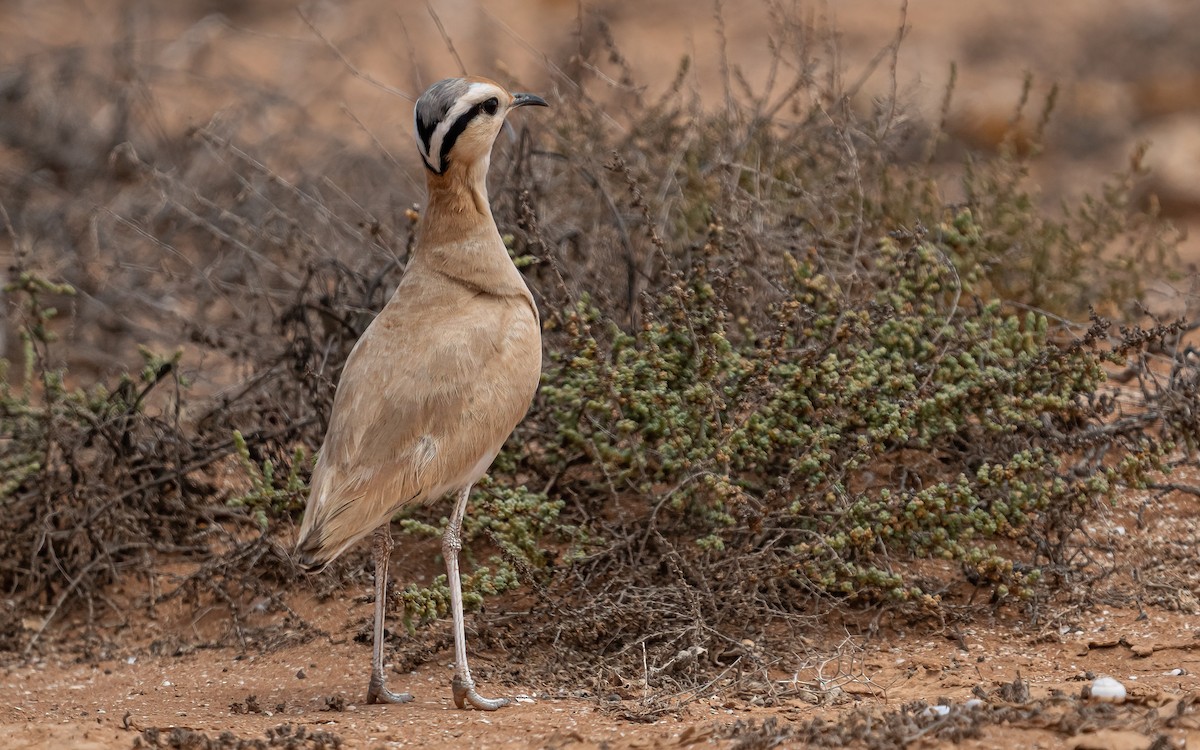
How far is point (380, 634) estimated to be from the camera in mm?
4289

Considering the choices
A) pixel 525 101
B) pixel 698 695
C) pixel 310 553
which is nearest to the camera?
pixel 310 553

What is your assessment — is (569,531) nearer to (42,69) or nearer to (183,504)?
(183,504)

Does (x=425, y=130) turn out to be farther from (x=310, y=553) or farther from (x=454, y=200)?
(x=310, y=553)

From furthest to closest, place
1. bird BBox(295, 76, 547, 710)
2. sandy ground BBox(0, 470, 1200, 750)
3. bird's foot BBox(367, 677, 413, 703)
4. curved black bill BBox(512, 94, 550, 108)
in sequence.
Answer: curved black bill BBox(512, 94, 550, 108), bird's foot BBox(367, 677, 413, 703), bird BBox(295, 76, 547, 710), sandy ground BBox(0, 470, 1200, 750)

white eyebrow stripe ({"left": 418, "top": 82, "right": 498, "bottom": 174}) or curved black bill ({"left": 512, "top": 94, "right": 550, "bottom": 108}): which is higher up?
curved black bill ({"left": 512, "top": 94, "right": 550, "bottom": 108})

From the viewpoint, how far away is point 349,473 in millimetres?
4023

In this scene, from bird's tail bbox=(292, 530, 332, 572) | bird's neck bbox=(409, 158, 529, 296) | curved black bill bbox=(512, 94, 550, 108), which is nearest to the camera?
bird's tail bbox=(292, 530, 332, 572)

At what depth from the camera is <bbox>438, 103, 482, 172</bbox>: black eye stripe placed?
4289 mm

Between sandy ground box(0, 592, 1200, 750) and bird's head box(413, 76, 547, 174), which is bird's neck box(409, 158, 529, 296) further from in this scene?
sandy ground box(0, 592, 1200, 750)

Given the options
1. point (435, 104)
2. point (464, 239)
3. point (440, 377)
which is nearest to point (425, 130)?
point (435, 104)

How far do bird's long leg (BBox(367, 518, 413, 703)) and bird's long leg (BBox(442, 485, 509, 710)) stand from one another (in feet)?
0.68

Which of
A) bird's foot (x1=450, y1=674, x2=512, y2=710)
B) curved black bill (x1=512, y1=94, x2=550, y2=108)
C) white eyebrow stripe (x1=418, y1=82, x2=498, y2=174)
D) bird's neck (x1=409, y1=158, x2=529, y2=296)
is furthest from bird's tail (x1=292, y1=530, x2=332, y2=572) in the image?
curved black bill (x1=512, y1=94, x2=550, y2=108)

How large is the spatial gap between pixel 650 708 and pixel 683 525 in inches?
38.6

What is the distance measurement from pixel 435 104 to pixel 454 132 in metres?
0.11
